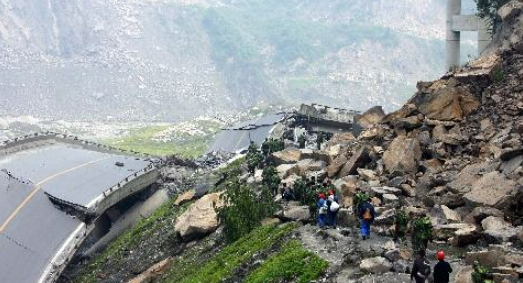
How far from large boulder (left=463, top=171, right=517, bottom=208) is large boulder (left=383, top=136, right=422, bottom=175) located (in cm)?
411

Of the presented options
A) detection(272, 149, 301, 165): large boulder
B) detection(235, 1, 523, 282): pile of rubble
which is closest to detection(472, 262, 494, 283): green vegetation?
detection(235, 1, 523, 282): pile of rubble

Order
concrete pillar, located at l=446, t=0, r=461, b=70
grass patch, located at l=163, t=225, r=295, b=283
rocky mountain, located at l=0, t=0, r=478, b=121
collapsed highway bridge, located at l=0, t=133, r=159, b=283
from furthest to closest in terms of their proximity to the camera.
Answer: rocky mountain, located at l=0, t=0, r=478, b=121 → concrete pillar, located at l=446, t=0, r=461, b=70 → collapsed highway bridge, located at l=0, t=133, r=159, b=283 → grass patch, located at l=163, t=225, r=295, b=283

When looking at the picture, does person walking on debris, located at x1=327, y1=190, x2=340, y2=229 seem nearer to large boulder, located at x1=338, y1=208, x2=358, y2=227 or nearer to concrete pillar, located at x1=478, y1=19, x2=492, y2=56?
large boulder, located at x1=338, y1=208, x2=358, y2=227

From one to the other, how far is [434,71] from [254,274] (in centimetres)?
17432

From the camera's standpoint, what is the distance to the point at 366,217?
20375 millimetres

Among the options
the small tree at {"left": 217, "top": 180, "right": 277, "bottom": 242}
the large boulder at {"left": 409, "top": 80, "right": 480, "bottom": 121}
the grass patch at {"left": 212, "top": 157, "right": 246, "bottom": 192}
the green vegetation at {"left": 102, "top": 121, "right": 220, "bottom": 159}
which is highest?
the large boulder at {"left": 409, "top": 80, "right": 480, "bottom": 121}

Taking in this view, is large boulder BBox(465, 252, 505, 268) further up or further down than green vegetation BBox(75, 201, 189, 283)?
further up

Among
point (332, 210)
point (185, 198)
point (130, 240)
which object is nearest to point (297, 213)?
point (332, 210)

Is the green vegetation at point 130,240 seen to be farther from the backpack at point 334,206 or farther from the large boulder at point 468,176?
the large boulder at point 468,176

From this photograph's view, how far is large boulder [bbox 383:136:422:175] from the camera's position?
25.1 metres

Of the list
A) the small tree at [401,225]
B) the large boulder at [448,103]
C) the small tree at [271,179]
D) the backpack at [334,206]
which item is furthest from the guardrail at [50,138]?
the small tree at [401,225]

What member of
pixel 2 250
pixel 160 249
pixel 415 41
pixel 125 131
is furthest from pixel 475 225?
pixel 415 41

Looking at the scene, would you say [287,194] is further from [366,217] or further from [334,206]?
[366,217]

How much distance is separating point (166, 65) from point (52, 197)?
133 metres
